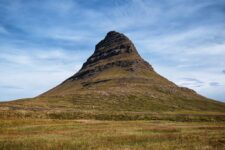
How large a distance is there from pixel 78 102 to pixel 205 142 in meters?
127

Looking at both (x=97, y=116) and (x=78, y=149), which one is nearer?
(x=78, y=149)

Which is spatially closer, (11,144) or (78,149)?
(78,149)

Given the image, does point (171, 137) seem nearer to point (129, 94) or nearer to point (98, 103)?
point (98, 103)

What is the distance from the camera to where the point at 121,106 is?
157 m

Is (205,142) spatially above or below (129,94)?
below

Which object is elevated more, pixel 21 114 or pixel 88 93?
pixel 88 93

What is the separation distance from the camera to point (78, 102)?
6024 inches

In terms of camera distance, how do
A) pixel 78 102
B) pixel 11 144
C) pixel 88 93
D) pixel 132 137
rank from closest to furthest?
pixel 11 144
pixel 132 137
pixel 78 102
pixel 88 93

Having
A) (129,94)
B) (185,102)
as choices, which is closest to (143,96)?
(129,94)

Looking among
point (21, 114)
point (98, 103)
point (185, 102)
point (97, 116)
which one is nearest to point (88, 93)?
point (98, 103)

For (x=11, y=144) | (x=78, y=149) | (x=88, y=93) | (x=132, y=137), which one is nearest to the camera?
(x=78, y=149)

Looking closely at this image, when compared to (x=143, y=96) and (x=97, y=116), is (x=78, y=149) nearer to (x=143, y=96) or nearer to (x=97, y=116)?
(x=97, y=116)

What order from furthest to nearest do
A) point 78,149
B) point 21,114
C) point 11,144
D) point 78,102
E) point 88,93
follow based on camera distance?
point 88,93, point 78,102, point 21,114, point 11,144, point 78,149

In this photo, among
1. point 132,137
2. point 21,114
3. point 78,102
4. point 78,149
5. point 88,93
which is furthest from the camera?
point 88,93
